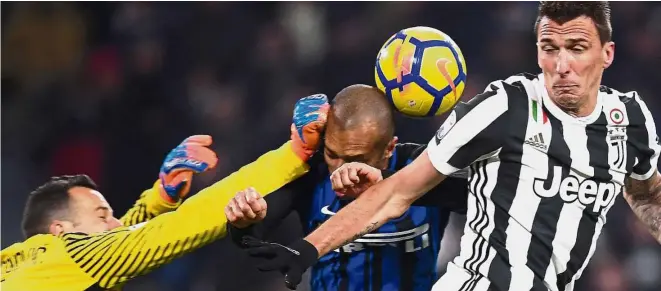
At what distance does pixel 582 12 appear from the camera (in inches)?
118

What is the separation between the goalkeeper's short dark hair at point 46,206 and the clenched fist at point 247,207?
1.22 m

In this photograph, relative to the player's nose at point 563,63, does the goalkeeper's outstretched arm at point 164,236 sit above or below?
below

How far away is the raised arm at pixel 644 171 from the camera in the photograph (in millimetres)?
3174

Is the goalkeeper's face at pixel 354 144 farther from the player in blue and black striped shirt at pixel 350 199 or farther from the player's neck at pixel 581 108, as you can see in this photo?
the player's neck at pixel 581 108

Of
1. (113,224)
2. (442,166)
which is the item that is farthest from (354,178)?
(113,224)

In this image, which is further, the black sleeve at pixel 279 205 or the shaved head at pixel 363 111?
the shaved head at pixel 363 111

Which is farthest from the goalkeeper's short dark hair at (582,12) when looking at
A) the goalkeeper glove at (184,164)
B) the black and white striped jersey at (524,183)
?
the goalkeeper glove at (184,164)

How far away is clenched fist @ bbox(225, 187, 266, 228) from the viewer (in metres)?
2.98

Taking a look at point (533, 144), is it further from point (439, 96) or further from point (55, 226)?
point (55, 226)

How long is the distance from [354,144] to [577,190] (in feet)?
2.60

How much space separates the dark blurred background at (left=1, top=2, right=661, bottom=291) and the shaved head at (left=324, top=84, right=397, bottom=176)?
2.70m

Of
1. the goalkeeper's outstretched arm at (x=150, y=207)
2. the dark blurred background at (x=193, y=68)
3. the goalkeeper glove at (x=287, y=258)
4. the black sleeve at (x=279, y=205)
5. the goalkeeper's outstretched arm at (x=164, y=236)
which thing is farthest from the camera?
the dark blurred background at (x=193, y=68)

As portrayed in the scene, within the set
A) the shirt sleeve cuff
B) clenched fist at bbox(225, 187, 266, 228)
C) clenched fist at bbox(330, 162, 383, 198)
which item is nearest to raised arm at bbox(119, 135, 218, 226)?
clenched fist at bbox(225, 187, 266, 228)

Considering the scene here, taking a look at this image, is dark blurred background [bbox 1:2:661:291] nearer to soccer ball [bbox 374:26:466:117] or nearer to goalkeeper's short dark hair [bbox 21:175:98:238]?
goalkeeper's short dark hair [bbox 21:175:98:238]
